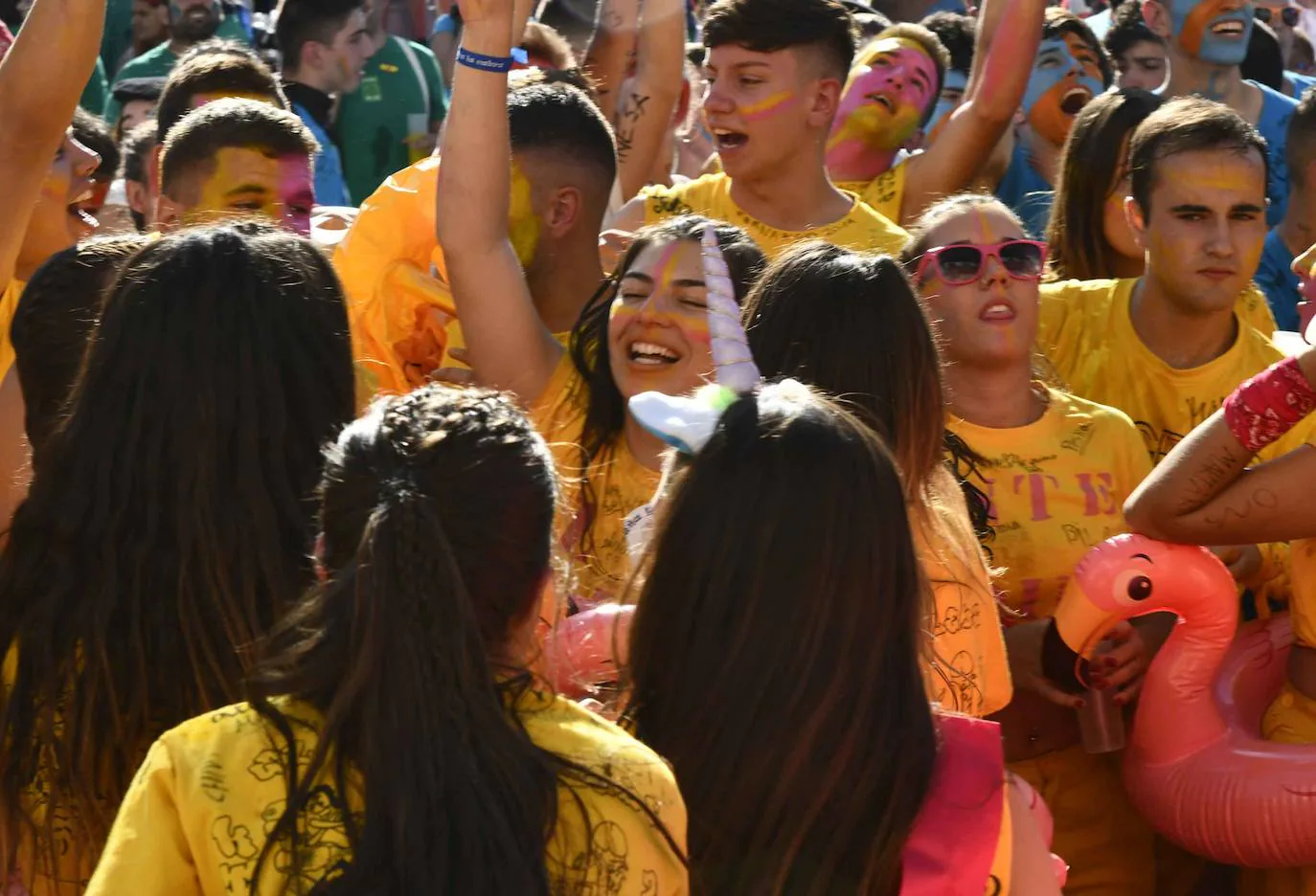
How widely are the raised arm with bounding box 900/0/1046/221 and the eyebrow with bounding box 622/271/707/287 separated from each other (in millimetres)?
1408

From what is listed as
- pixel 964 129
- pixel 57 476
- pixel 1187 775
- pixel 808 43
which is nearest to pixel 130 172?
pixel 808 43

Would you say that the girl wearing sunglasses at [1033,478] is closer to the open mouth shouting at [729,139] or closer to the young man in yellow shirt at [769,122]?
the young man in yellow shirt at [769,122]

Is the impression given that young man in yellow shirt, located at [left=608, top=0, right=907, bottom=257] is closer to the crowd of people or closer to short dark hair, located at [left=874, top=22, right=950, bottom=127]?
the crowd of people

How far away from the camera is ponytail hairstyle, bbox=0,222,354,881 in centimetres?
184

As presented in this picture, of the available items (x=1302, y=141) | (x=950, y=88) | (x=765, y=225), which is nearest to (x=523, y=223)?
(x=765, y=225)

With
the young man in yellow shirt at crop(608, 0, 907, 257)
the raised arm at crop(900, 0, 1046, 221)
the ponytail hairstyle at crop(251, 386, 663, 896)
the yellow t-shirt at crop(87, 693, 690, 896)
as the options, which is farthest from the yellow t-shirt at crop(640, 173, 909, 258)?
the yellow t-shirt at crop(87, 693, 690, 896)

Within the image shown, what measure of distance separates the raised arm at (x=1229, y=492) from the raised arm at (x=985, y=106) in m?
1.49

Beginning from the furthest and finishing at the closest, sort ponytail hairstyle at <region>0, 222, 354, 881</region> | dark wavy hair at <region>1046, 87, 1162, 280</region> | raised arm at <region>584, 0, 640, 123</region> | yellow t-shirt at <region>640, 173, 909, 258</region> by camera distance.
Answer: raised arm at <region>584, 0, 640, 123</region> → dark wavy hair at <region>1046, 87, 1162, 280</region> → yellow t-shirt at <region>640, 173, 909, 258</region> → ponytail hairstyle at <region>0, 222, 354, 881</region>

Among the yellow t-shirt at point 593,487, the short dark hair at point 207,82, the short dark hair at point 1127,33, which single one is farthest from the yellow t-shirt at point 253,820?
the short dark hair at point 1127,33

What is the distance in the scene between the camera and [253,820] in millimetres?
1477

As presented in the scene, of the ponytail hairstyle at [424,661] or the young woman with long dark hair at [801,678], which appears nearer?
the ponytail hairstyle at [424,661]

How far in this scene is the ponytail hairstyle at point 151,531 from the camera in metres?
1.84

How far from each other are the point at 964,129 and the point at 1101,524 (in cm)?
149

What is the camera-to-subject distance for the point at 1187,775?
3.04 meters
